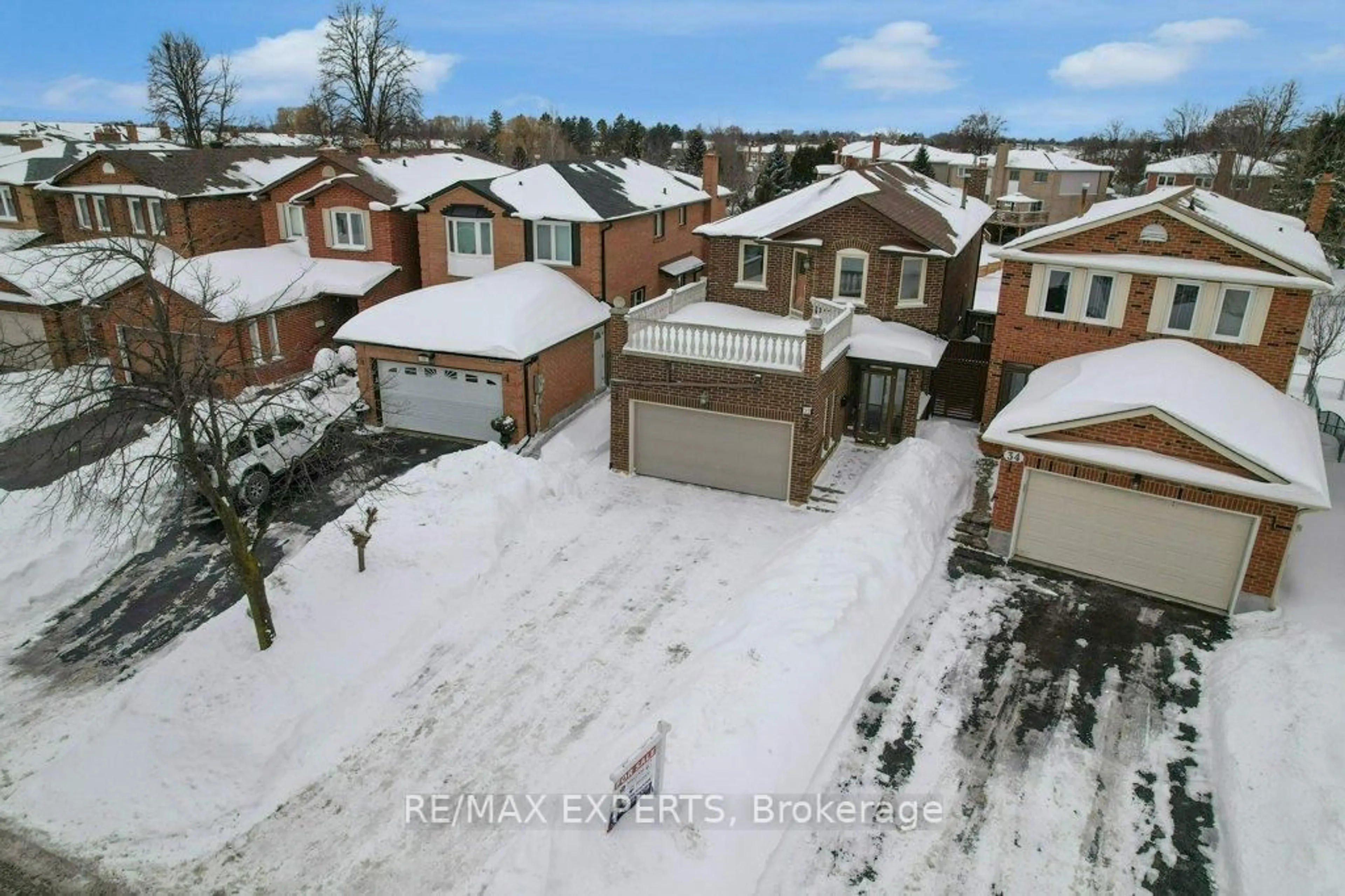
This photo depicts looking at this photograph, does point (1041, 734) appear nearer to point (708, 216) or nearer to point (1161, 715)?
point (1161, 715)

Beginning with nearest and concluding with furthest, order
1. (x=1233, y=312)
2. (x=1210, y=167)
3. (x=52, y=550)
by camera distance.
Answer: (x=52, y=550) < (x=1233, y=312) < (x=1210, y=167)

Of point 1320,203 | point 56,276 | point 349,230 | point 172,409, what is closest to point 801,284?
point 1320,203

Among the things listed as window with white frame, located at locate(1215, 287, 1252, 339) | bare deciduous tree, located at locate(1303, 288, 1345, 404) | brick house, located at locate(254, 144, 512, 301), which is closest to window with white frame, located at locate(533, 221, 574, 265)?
brick house, located at locate(254, 144, 512, 301)

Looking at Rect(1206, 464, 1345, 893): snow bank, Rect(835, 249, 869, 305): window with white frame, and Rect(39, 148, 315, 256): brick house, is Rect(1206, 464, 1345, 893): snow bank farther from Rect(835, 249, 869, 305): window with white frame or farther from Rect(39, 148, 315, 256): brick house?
Rect(39, 148, 315, 256): brick house

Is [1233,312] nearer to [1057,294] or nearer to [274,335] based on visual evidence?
[1057,294]

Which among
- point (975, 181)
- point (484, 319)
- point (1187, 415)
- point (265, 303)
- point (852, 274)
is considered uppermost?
point (975, 181)
